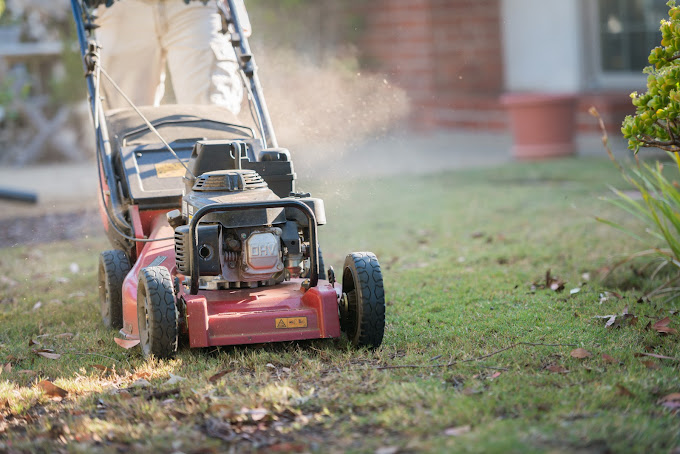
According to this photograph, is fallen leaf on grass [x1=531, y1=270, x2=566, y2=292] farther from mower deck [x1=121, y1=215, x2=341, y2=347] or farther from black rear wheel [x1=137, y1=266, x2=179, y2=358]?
black rear wheel [x1=137, y1=266, x2=179, y2=358]

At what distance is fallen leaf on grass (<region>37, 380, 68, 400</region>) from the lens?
319cm

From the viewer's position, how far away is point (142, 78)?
17.4 feet

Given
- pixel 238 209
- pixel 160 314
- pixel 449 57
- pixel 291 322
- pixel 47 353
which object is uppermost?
pixel 449 57

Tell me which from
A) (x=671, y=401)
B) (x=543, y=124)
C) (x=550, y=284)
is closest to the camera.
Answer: (x=671, y=401)

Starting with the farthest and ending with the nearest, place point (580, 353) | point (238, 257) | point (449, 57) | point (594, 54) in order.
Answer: point (449, 57), point (594, 54), point (238, 257), point (580, 353)

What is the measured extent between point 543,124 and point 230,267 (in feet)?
22.9

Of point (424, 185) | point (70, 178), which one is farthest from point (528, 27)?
point (70, 178)

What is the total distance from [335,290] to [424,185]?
5.29 metres

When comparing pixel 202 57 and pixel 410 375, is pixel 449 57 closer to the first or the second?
pixel 202 57

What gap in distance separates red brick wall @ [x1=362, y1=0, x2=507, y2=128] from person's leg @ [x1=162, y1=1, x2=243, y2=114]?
24.6 ft

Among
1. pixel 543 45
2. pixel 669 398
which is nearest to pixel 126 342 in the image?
pixel 669 398

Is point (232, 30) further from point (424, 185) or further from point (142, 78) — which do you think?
point (424, 185)

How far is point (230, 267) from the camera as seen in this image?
11.7 feet

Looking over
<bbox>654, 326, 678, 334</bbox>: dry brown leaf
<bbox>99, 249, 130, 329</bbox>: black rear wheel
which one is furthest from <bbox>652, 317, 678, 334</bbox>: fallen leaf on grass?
<bbox>99, 249, 130, 329</bbox>: black rear wheel
